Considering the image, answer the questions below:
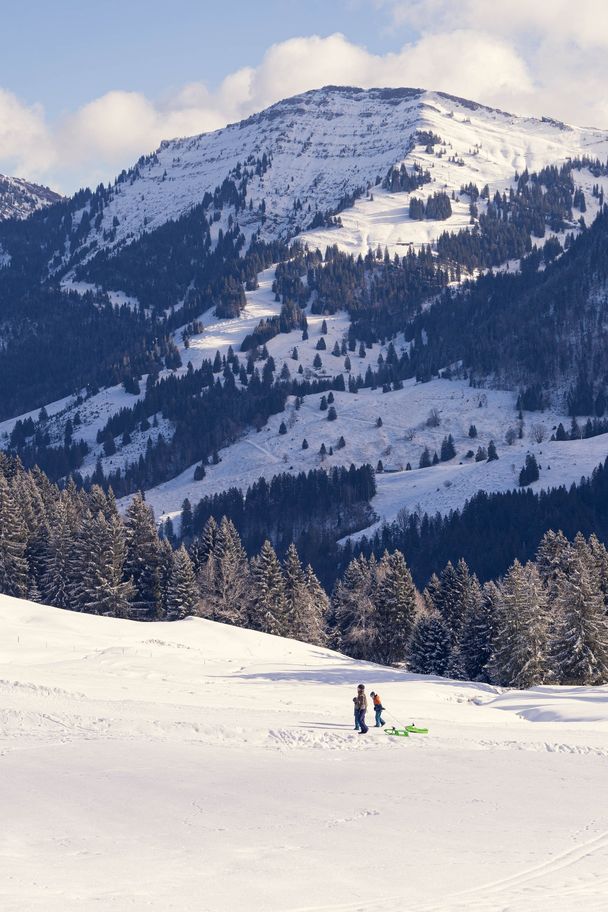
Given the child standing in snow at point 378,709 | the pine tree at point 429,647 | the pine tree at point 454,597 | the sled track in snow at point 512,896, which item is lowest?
the pine tree at point 429,647

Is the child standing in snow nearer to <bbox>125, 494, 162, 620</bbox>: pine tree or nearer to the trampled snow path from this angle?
the trampled snow path

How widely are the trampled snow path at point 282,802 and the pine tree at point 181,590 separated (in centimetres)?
4204

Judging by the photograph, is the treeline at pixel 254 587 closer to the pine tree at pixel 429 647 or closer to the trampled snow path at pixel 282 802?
the pine tree at pixel 429 647

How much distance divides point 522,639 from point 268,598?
29863 millimetres

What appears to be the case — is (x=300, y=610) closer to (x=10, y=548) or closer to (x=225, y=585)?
(x=225, y=585)

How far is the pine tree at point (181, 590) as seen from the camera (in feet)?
298

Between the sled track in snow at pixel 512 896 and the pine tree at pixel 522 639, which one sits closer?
the sled track in snow at pixel 512 896

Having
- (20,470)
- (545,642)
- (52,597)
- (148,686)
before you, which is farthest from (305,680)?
(20,470)

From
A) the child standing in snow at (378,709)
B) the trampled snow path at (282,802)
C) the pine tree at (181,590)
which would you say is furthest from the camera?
the pine tree at (181,590)

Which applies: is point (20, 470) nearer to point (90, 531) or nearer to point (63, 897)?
point (90, 531)

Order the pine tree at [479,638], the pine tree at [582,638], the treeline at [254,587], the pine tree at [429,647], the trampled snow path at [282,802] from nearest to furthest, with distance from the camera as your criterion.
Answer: the trampled snow path at [282,802]
the pine tree at [582,638]
the pine tree at [479,638]
the pine tree at [429,647]
the treeline at [254,587]

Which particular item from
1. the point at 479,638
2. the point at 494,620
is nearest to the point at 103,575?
the point at 479,638

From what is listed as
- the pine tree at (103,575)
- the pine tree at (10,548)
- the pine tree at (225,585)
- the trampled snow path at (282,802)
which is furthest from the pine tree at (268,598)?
the trampled snow path at (282,802)

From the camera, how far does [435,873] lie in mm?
20906
